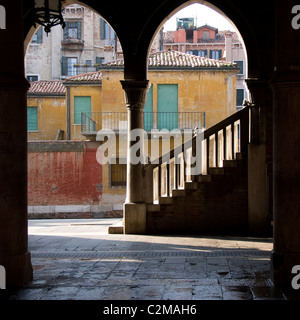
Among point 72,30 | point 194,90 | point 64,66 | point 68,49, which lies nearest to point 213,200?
point 194,90

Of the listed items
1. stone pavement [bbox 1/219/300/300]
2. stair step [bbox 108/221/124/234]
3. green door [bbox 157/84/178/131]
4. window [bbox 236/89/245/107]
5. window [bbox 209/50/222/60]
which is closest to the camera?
stone pavement [bbox 1/219/300/300]

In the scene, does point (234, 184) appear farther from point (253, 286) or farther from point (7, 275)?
point (7, 275)

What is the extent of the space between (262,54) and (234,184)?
96.5 inches

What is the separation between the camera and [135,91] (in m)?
9.92

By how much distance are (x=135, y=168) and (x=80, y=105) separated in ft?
66.3

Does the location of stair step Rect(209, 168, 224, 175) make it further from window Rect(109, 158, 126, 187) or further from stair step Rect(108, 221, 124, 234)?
window Rect(109, 158, 126, 187)

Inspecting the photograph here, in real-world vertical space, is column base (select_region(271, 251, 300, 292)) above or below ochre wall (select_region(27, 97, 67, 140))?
below

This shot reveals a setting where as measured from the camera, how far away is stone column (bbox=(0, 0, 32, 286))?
528cm

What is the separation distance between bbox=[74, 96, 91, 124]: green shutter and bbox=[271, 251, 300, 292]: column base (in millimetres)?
24805

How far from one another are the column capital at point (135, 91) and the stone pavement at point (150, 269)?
98.5 inches

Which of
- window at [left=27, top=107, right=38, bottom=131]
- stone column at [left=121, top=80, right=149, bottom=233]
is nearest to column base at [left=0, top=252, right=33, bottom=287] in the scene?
stone column at [left=121, top=80, right=149, bottom=233]

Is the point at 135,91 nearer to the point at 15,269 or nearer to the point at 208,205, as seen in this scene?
the point at 208,205
